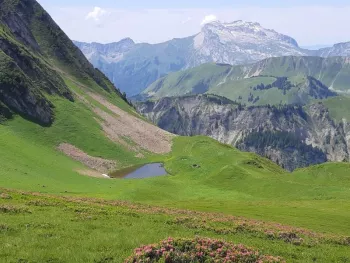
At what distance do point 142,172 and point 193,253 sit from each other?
347 ft

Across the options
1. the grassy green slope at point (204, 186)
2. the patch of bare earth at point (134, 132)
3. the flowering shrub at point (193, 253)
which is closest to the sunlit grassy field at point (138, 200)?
the grassy green slope at point (204, 186)

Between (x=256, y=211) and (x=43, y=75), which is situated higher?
(x=43, y=75)

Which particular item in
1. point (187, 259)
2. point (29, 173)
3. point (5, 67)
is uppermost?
point (5, 67)

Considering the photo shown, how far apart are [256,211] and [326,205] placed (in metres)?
19.5

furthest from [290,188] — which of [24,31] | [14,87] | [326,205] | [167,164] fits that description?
[24,31]

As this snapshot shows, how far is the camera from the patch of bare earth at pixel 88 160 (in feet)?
397

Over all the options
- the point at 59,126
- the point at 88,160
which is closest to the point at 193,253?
the point at 88,160

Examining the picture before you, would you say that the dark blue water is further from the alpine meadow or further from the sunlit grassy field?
the sunlit grassy field

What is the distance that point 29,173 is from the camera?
8388 cm

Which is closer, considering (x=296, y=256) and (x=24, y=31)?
(x=296, y=256)

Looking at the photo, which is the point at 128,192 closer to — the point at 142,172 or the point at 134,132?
the point at 142,172

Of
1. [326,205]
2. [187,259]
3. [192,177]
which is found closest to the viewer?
[187,259]

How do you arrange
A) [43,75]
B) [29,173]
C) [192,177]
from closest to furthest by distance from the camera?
[29,173], [192,177], [43,75]

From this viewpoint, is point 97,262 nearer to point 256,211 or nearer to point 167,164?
point 256,211
